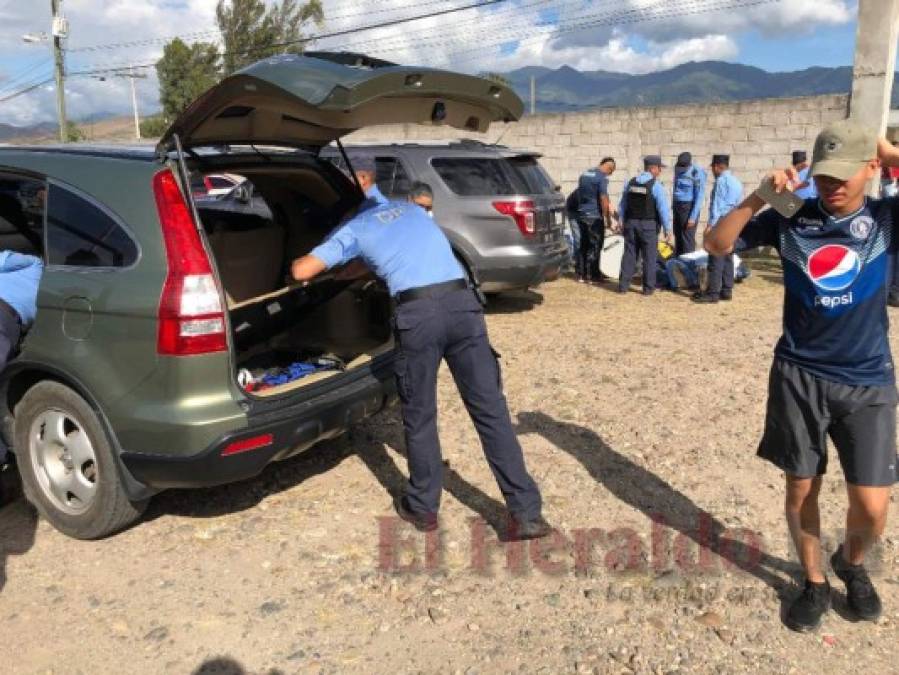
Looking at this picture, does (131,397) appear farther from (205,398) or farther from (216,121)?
(216,121)

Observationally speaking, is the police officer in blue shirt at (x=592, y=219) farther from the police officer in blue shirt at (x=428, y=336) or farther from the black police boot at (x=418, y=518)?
the black police boot at (x=418, y=518)

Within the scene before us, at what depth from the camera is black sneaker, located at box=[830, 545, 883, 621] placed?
2.95m

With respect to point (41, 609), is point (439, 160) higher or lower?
higher

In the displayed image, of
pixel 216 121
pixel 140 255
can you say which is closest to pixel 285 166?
pixel 216 121

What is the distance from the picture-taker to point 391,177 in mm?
8016

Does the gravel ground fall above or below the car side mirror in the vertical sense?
below

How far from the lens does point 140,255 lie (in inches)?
125

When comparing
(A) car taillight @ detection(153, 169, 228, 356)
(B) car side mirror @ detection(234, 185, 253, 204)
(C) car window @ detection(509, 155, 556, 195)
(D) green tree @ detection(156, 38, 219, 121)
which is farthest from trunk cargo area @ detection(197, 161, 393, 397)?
(D) green tree @ detection(156, 38, 219, 121)

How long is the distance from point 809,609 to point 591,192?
26.1ft

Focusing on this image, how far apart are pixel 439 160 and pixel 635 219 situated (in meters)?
2.74

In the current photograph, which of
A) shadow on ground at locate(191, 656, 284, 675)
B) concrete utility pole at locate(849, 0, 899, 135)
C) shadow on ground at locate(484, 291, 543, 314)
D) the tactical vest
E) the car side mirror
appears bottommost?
shadow on ground at locate(191, 656, 284, 675)

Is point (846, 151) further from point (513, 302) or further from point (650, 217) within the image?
point (650, 217)

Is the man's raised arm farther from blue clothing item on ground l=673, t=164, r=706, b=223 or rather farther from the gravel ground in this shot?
blue clothing item on ground l=673, t=164, r=706, b=223

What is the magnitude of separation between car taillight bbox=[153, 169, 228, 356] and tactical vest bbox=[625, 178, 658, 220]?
687cm
